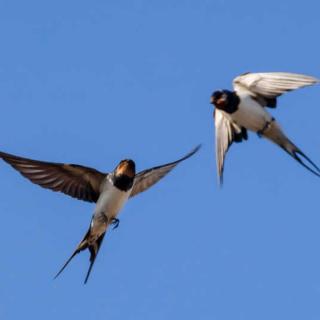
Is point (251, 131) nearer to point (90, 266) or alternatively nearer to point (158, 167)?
point (158, 167)

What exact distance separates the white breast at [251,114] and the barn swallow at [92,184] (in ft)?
1.30

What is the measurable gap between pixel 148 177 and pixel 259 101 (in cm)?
100

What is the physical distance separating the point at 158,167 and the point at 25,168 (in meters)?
0.97

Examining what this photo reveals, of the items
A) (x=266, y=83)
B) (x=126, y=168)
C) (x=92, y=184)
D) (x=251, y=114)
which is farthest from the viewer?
(x=92, y=184)

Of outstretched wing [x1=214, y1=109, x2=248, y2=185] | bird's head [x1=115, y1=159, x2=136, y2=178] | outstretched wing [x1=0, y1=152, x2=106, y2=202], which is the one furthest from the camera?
outstretched wing [x1=214, y1=109, x2=248, y2=185]

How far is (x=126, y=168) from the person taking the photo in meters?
8.96

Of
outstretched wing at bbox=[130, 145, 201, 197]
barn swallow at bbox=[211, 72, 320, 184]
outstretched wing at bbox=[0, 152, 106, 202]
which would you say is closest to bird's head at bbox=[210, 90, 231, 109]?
barn swallow at bbox=[211, 72, 320, 184]

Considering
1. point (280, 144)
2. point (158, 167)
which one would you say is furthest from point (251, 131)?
point (158, 167)

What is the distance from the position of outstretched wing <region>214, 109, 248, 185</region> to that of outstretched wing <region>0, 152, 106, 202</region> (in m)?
0.77

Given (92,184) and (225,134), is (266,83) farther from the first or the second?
(92,184)

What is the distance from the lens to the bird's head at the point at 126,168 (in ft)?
29.3

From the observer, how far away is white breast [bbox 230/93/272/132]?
8633 mm

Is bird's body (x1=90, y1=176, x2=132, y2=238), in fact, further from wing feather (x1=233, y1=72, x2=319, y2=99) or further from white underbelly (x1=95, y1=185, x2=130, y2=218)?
wing feather (x1=233, y1=72, x2=319, y2=99)

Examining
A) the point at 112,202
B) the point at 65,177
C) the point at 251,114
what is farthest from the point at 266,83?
the point at 65,177
